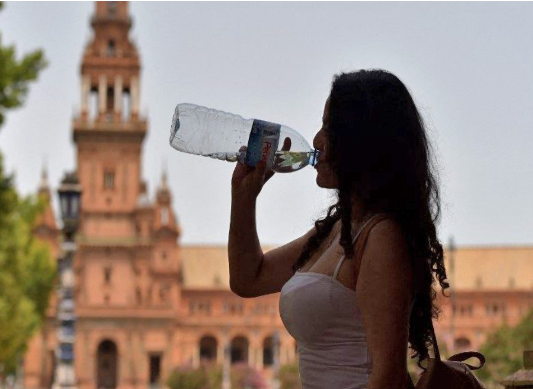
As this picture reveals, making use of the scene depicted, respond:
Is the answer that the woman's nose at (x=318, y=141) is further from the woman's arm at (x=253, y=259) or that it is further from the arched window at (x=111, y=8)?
the arched window at (x=111, y=8)

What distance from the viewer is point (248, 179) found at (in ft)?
14.6

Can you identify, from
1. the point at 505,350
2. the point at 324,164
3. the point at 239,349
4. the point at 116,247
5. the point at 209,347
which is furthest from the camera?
the point at 239,349

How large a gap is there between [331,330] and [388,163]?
447mm

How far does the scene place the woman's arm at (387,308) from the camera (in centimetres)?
376

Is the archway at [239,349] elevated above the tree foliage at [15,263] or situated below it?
below

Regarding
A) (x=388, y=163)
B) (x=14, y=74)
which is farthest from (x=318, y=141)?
(x=14, y=74)

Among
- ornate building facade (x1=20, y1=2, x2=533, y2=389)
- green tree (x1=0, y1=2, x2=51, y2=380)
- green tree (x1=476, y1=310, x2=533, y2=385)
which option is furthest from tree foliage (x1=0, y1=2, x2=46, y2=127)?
ornate building facade (x1=20, y1=2, x2=533, y2=389)

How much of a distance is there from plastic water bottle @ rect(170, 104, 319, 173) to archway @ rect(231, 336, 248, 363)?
109 meters

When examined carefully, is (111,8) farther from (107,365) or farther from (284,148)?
(284,148)

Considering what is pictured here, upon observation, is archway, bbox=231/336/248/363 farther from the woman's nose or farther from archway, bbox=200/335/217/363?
the woman's nose

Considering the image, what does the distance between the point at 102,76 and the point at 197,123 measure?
98.9 metres

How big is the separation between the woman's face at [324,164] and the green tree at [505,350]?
40710mm

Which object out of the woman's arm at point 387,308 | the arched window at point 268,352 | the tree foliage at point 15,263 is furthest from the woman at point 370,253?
the arched window at point 268,352

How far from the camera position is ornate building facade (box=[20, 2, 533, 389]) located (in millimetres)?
98625
